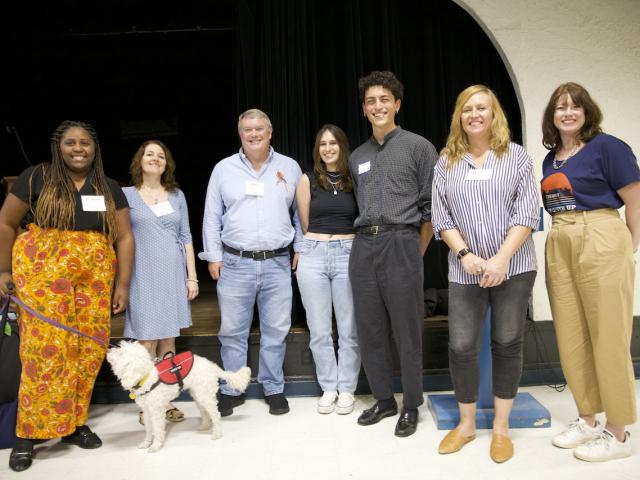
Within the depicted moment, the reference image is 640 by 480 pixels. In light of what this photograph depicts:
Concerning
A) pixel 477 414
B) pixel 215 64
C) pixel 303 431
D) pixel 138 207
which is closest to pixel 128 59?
pixel 215 64

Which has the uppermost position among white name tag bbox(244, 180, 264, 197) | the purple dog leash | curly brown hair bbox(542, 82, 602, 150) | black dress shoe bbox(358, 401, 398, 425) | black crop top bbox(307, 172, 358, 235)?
curly brown hair bbox(542, 82, 602, 150)

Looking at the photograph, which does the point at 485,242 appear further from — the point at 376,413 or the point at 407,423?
the point at 376,413

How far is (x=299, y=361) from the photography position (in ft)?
9.29

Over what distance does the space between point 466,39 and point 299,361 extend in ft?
8.87

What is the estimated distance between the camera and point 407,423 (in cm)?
218

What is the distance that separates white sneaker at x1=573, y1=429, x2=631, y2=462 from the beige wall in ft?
3.63

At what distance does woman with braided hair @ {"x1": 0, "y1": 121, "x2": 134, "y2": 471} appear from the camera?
2.00 metres

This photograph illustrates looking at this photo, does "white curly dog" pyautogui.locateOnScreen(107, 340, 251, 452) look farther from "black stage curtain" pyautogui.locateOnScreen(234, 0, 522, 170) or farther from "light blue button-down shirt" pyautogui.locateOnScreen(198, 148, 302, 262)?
"black stage curtain" pyautogui.locateOnScreen(234, 0, 522, 170)

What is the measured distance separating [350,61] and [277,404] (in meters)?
2.49

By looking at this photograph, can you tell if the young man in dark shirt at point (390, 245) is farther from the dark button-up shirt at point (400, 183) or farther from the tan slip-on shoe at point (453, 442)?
the tan slip-on shoe at point (453, 442)

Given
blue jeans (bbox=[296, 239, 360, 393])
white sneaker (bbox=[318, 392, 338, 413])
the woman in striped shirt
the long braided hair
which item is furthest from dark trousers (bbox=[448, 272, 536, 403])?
the long braided hair

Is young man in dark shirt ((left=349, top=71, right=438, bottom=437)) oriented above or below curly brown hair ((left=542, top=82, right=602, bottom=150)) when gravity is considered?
below

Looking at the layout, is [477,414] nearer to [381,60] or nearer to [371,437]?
[371,437]

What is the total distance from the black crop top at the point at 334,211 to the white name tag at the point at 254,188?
0.29 metres
